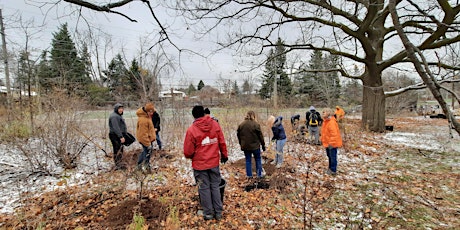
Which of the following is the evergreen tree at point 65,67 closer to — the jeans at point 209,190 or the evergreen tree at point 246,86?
the jeans at point 209,190

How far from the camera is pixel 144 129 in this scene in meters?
5.28

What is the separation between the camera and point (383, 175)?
5465 millimetres

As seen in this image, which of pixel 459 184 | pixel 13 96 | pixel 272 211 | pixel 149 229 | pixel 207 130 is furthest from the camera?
pixel 13 96

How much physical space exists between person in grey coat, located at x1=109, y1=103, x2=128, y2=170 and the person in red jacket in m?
2.65

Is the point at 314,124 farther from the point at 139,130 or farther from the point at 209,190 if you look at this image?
the point at 139,130

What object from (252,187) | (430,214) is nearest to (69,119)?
(252,187)

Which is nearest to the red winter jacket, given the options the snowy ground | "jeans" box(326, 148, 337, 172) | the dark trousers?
the snowy ground

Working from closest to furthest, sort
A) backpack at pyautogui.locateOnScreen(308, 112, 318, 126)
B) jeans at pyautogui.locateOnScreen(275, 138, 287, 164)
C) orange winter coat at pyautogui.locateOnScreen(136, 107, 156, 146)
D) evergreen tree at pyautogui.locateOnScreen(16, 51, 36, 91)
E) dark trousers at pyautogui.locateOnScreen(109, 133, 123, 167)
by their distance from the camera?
orange winter coat at pyautogui.locateOnScreen(136, 107, 156, 146)
dark trousers at pyautogui.locateOnScreen(109, 133, 123, 167)
jeans at pyautogui.locateOnScreen(275, 138, 287, 164)
evergreen tree at pyautogui.locateOnScreen(16, 51, 36, 91)
backpack at pyautogui.locateOnScreen(308, 112, 318, 126)

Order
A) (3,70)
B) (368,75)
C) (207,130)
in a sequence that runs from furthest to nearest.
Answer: (368,75) < (3,70) < (207,130)

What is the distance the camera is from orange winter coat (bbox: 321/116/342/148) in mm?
5145

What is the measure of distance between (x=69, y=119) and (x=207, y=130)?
169 inches

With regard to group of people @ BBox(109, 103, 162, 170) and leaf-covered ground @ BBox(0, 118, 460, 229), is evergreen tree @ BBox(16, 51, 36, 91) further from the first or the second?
leaf-covered ground @ BBox(0, 118, 460, 229)

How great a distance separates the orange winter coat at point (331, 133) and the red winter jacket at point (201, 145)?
3094mm

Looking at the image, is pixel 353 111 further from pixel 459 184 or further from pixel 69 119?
pixel 69 119
